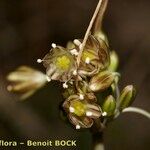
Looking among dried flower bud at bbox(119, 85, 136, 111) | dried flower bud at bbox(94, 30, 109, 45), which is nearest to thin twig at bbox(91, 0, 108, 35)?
dried flower bud at bbox(94, 30, 109, 45)

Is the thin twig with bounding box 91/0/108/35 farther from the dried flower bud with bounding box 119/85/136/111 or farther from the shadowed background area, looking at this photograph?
the dried flower bud with bounding box 119/85/136/111

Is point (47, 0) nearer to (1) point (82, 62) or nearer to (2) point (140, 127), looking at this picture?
(1) point (82, 62)

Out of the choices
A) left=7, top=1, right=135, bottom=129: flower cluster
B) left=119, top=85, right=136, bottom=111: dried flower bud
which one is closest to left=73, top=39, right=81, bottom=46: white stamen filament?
left=7, top=1, right=135, bottom=129: flower cluster

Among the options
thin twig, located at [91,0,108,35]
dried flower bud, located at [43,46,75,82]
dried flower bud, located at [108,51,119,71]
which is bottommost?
dried flower bud, located at [108,51,119,71]

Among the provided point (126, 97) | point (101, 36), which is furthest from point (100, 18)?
point (126, 97)

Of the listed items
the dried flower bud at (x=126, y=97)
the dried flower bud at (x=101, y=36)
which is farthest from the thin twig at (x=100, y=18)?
the dried flower bud at (x=126, y=97)

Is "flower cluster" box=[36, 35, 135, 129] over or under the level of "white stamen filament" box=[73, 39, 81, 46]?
under

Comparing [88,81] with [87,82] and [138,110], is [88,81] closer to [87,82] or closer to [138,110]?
[87,82]
